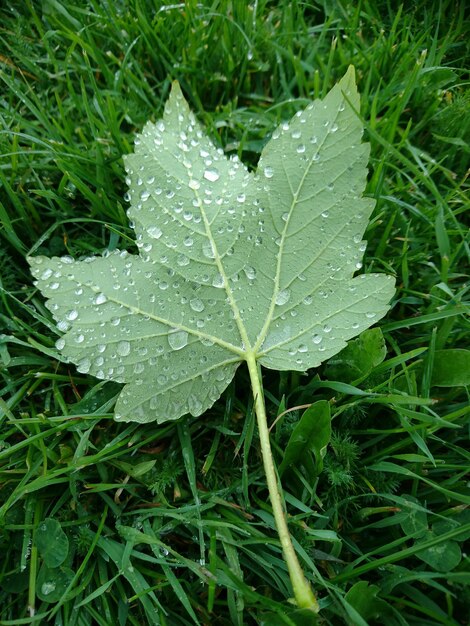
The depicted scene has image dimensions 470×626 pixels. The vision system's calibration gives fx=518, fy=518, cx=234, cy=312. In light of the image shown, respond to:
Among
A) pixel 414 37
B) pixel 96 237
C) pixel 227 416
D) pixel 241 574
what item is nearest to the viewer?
pixel 241 574

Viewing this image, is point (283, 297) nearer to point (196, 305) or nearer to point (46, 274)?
point (196, 305)

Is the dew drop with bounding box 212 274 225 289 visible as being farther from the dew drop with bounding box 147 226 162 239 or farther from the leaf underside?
the dew drop with bounding box 147 226 162 239

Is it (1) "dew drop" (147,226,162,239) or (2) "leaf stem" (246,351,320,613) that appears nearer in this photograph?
(2) "leaf stem" (246,351,320,613)

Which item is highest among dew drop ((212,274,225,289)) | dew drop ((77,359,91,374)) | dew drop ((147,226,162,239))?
dew drop ((147,226,162,239))

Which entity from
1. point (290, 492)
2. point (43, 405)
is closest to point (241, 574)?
point (290, 492)

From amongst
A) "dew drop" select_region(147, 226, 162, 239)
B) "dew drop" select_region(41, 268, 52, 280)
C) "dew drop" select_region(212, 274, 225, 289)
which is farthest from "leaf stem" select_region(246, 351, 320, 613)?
"dew drop" select_region(41, 268, 52, 280)

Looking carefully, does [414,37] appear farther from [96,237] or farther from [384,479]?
[384,479]

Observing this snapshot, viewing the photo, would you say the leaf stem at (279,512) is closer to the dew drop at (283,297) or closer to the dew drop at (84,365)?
the dew drop at (283,297)
